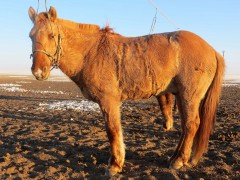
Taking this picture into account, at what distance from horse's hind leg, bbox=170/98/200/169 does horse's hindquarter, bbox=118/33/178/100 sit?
1.90ft

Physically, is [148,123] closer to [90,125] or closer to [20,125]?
[90,125]

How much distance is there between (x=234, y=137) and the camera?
670 centimetres

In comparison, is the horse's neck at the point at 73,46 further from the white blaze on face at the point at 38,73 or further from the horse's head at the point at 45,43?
the white blaze on face at the point at 38,73

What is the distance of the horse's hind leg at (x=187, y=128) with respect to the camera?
4.57 metres

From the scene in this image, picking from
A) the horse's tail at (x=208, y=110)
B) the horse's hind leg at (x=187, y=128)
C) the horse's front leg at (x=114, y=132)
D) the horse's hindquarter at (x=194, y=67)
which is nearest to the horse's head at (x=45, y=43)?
the horse's front leg at (x=114, y=132)

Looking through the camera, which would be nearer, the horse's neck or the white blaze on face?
the white blaze on face

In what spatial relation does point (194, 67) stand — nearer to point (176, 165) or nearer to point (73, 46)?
point (176, 165)

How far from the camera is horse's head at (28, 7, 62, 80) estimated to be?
420 centimetres

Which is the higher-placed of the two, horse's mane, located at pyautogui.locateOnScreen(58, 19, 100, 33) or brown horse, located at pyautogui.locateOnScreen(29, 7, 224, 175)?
horse's mane, located at pyautogui.locateOnScreen(58, 19, 100, 33)

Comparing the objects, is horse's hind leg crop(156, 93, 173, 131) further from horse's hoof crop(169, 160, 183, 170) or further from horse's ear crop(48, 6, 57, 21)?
horse's ear crop(48, 6, 57, 21)

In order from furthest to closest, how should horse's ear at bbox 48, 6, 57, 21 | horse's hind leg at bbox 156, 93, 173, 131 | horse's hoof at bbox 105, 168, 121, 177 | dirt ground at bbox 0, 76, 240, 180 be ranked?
horse's hind leg at bbox 156, 93, 173, 131 → dirt ground at bbox 0, 76, 240, 180 → horse's hoof at bbox 105, 168, 121, 177 → horse's ear at bbox 48, 6, 57, 21

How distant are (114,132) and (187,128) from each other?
1.35 metres

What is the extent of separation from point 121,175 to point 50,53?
248 cm

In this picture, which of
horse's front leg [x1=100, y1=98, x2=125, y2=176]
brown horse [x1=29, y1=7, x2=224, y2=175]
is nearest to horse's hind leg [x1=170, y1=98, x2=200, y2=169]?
brown horse [x1=29, y1=7, x2=224, y2=175]
